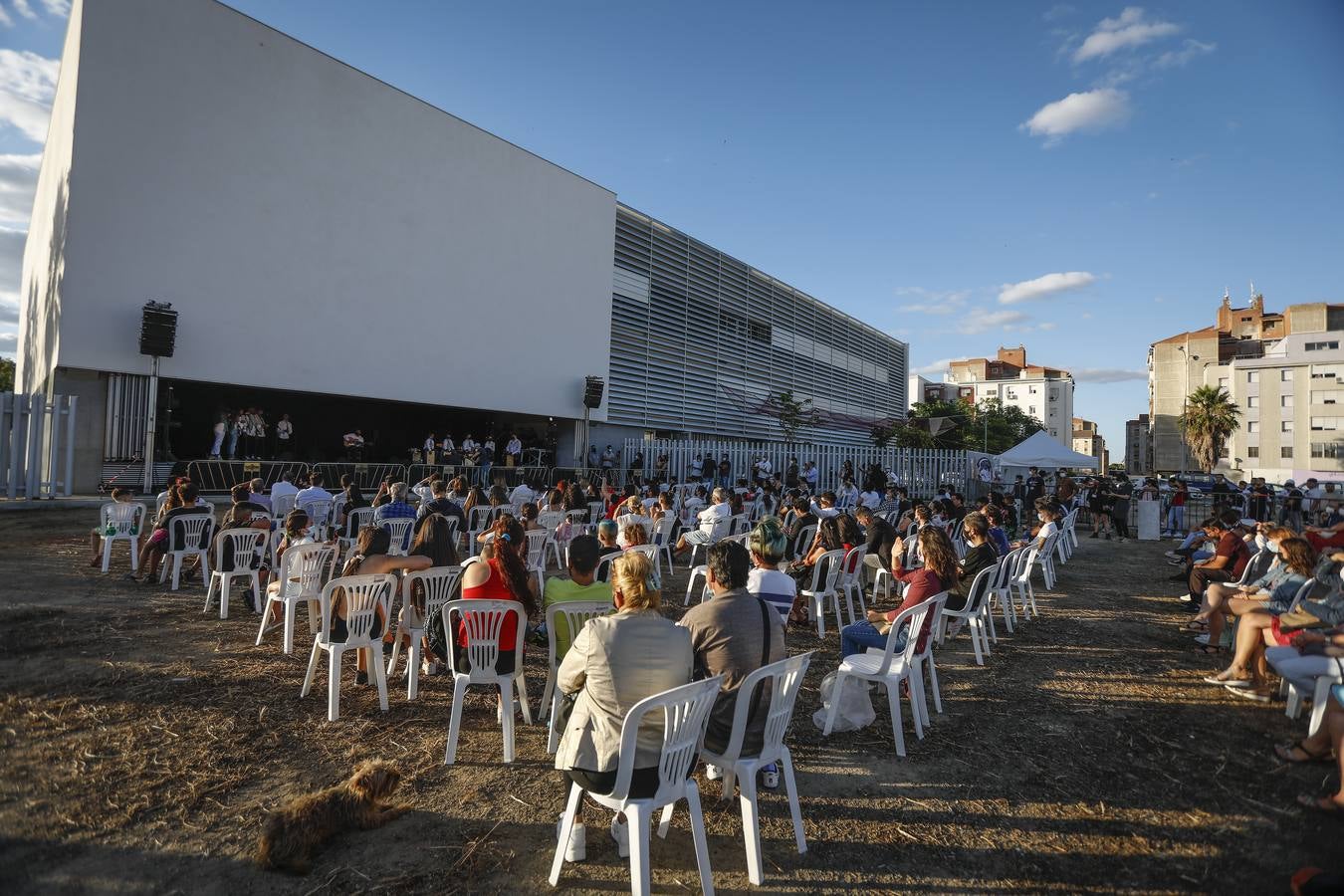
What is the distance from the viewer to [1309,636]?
4.04 metres

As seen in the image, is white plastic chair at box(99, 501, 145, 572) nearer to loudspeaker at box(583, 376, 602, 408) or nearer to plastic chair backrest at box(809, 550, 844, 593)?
plastic chair backrest at box(809, 550, 844, 593)

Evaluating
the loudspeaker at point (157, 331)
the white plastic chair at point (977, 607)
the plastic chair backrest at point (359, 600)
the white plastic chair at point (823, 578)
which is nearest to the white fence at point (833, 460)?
the loudspeaker at point (157, 331)

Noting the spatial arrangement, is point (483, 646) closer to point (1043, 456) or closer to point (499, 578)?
point (499, 578)

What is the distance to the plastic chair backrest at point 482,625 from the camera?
367 cm

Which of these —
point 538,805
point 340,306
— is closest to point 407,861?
point 538,805

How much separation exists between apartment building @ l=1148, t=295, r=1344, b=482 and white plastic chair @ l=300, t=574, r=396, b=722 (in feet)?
174

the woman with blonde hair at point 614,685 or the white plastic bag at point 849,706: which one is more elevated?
the woman with blonde hair at point 614,685

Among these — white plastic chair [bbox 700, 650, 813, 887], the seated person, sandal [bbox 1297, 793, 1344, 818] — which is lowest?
sandal [bbox 1297, 793, 1344, 818]

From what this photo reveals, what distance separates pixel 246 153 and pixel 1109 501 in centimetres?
2245

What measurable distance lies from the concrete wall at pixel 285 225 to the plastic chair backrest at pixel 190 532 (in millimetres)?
9394

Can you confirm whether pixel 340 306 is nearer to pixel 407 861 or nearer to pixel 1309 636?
pixel 407 861

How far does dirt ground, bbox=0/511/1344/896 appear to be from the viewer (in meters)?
2.73

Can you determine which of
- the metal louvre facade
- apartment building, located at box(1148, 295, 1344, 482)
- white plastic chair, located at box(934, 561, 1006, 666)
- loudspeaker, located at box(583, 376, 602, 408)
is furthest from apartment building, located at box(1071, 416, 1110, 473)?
white plastic chair, located at box(934, 561, 1006, 666)

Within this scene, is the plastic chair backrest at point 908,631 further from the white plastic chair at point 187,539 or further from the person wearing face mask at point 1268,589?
the white plastic chair at point 187,539
